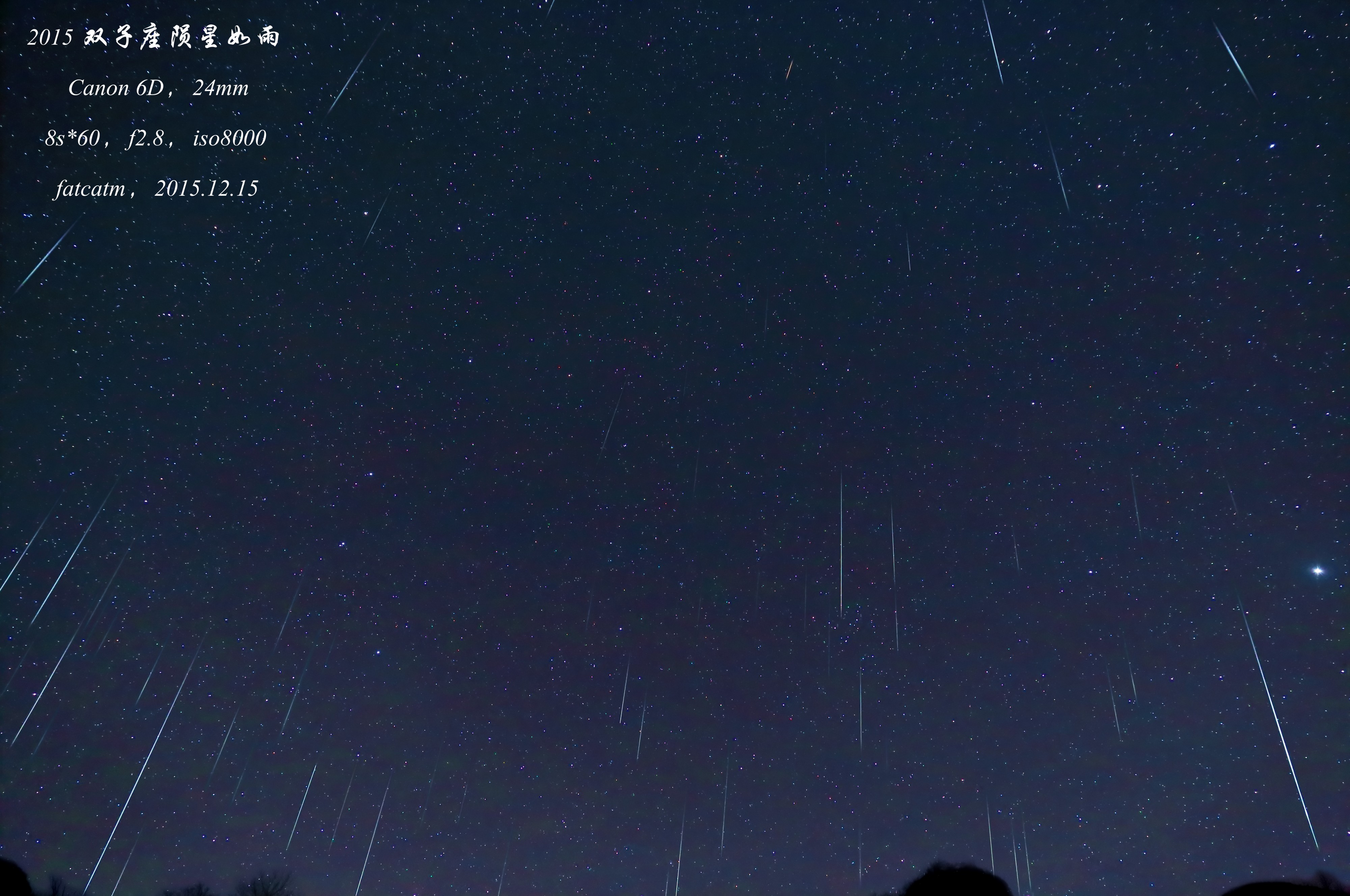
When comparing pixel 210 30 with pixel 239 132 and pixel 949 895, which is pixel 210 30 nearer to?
pixel 239 132

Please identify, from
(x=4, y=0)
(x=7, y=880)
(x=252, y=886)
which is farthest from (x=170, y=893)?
(x=4, y=0)

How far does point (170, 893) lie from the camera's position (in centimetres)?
3903

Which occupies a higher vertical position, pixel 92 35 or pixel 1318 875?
pixel 92 35

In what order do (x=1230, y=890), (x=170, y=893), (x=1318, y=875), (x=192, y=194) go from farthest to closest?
1. (x=170, y=893)
2. (x=192, y=194)
3. (x=1318, y=875)
4. (x=1230, y=890)

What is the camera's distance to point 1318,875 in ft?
15.5

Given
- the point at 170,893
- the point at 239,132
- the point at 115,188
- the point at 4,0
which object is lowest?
the point at 170,893

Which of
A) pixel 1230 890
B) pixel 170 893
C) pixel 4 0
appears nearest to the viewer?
pixel 1230 890

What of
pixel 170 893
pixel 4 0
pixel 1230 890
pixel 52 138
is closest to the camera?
pixel 1230 890

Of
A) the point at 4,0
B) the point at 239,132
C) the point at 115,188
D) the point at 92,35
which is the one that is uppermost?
the point at 92,35

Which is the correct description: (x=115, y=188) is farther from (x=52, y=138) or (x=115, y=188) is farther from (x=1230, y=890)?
(x=1230, y=890)

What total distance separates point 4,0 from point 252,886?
4947cm

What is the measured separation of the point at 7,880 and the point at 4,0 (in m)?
6.36

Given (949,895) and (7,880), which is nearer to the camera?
(949,895)

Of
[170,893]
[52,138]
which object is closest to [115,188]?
[52,138]
